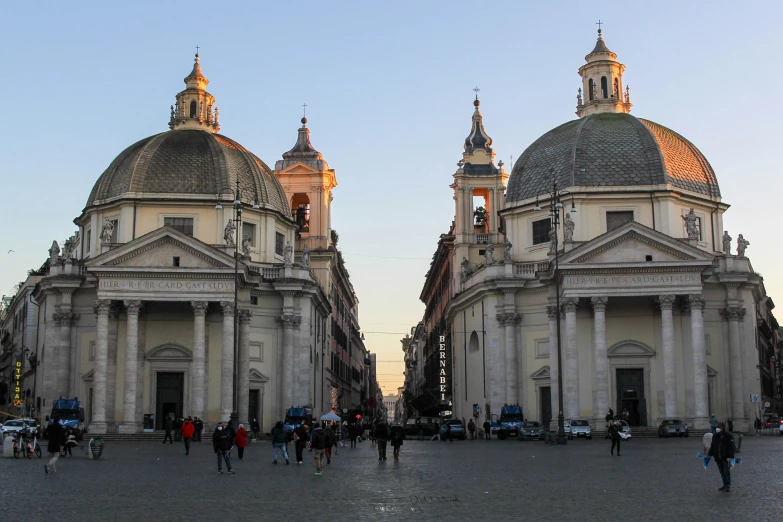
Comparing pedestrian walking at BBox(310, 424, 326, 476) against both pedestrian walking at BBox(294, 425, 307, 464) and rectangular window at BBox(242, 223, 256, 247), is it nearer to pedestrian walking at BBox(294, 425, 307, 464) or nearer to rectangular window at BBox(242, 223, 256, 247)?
pedestrian walking at BBox(294, 425, 307, 464)

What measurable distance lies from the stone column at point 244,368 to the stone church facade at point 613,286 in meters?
15.9

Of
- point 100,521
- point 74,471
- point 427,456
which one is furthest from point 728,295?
point 100,521

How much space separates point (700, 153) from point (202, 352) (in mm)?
36797

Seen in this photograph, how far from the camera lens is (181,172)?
70.5m

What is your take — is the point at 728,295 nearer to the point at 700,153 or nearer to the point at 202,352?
the point at 700,153

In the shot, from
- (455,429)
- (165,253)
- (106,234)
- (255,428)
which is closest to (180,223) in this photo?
(106,234)

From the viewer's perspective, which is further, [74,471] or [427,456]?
[427,456]

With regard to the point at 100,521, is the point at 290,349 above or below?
above

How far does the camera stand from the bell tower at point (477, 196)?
82875 millimetres

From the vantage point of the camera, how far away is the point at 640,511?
63.4 ft

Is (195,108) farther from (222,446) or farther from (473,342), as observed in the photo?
(222,446)

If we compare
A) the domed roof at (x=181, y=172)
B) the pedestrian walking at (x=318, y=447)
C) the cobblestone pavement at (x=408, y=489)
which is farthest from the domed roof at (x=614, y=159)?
the pedestrian walking at (x=318, y=447)

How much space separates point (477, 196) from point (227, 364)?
3287cm

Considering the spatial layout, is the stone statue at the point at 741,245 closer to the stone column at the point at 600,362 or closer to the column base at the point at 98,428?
the stone column at the point at 600,362
